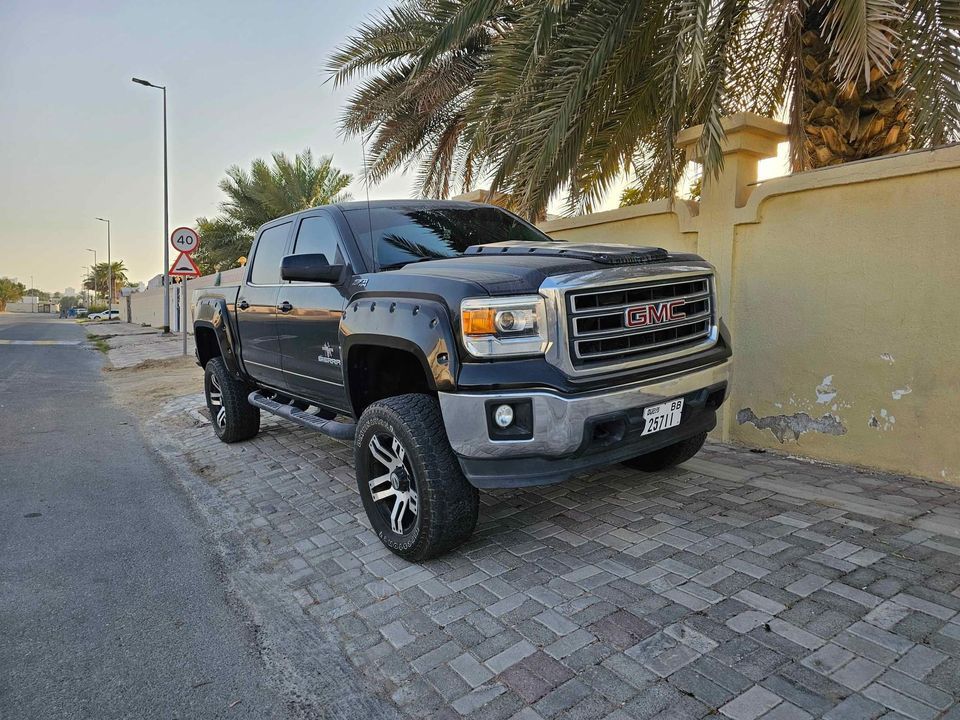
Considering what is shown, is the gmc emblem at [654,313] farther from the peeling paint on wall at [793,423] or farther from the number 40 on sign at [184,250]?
the number 40 on sign at [184,250]

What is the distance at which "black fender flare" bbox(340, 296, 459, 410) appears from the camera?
2947 mm

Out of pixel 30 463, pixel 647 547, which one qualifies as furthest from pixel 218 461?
pixel 647 547

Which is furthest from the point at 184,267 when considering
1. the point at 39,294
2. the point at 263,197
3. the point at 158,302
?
the point at 39,294

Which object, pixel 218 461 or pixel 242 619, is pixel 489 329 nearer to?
pixel 242 619

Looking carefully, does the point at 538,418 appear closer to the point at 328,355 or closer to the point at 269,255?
the point at 328,355

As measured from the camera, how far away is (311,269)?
378 cm

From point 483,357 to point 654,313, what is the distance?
3.17 ft

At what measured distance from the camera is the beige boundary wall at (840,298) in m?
4.07

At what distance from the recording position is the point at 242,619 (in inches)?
117

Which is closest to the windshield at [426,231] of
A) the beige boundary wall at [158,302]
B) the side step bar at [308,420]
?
the side step bar at [308,420]

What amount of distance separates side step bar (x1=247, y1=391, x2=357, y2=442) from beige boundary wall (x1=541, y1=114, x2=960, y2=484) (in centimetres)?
283

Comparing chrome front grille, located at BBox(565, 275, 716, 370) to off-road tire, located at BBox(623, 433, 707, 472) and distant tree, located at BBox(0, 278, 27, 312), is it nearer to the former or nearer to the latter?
off-road tire, located at BBox(623, 433, 707, 472)

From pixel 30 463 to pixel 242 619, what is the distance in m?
3.97

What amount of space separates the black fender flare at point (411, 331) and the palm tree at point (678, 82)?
2.52m
